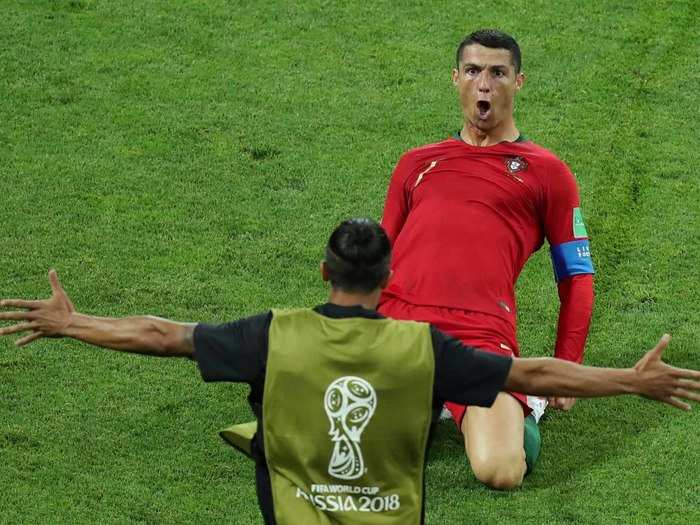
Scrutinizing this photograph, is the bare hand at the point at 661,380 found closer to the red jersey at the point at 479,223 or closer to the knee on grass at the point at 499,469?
the knee on grass at the point at 499,469

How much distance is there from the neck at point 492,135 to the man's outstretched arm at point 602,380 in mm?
2712

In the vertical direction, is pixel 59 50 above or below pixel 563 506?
above

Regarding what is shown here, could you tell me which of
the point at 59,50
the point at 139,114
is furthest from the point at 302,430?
the point at 59,50

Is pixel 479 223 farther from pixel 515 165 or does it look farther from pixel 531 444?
pixel 531 444

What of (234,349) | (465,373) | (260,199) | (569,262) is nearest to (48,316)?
(234,349)

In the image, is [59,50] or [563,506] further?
[59,50]

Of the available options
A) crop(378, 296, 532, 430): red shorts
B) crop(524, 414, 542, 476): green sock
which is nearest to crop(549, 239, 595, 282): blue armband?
crop(378, 296, 532, 430): red shorts

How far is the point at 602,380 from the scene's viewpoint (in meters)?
5.24

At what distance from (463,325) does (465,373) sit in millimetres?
2139

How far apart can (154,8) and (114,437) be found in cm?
503

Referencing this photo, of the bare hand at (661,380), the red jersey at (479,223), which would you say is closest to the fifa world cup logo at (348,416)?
the bare hand at (661,380)

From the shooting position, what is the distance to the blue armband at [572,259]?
7.44 m

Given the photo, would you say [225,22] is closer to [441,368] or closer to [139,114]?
[139,114]

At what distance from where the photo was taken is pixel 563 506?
→ 272 inches
